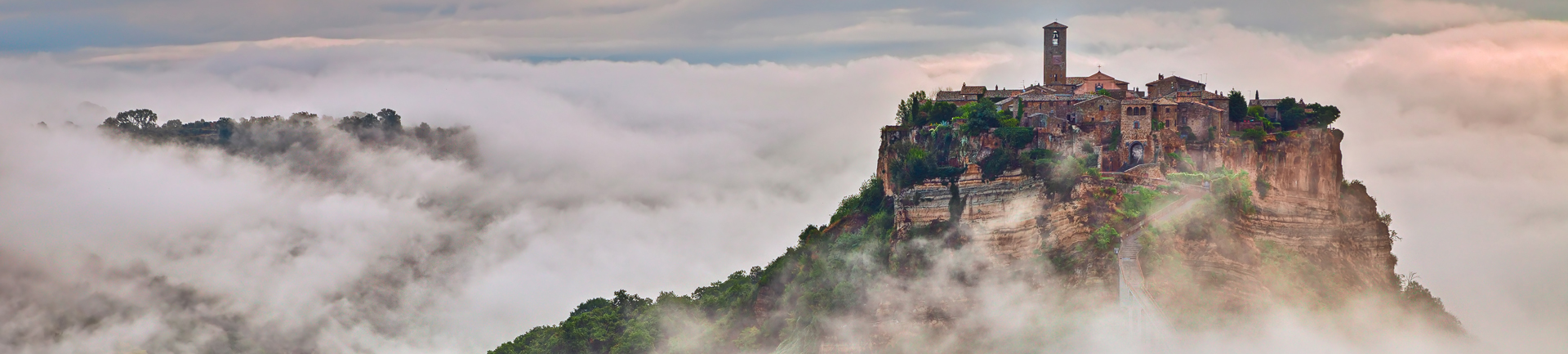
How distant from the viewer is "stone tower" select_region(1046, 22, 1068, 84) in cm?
7956

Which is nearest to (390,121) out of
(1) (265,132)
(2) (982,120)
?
(1) (265,132)

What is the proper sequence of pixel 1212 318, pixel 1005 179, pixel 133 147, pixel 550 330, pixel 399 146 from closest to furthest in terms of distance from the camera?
1. pixel 1212 318
2. pixel 1005 179
3. pixel 550 330
4. pixel 133 147
5. pixel 399 146

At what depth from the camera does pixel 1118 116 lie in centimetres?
7081

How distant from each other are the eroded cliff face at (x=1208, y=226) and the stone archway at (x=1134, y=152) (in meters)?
0.60

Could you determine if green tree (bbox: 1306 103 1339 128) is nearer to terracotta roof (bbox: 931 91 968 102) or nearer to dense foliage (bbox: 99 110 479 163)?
terracotta roof (bbox: 931 91 968 102)

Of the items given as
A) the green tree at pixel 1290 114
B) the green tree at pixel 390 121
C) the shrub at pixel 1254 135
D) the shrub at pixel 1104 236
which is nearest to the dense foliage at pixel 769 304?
the shrub at pixel 1104 236

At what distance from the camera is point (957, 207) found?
7338 centimetres

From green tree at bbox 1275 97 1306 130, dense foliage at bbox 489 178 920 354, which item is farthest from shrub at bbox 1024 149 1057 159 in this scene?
green tree at bbox 1275 97 1306 130

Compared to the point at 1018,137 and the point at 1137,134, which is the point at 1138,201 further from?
the point at 1018,137

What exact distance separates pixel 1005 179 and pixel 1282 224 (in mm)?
10836

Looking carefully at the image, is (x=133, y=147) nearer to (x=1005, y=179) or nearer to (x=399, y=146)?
(x=399, y=146)

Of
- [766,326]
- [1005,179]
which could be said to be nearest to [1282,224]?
[1005,179]

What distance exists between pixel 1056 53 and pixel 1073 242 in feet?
42.0

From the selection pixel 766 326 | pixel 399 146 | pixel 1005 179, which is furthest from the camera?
pixel 399 146
